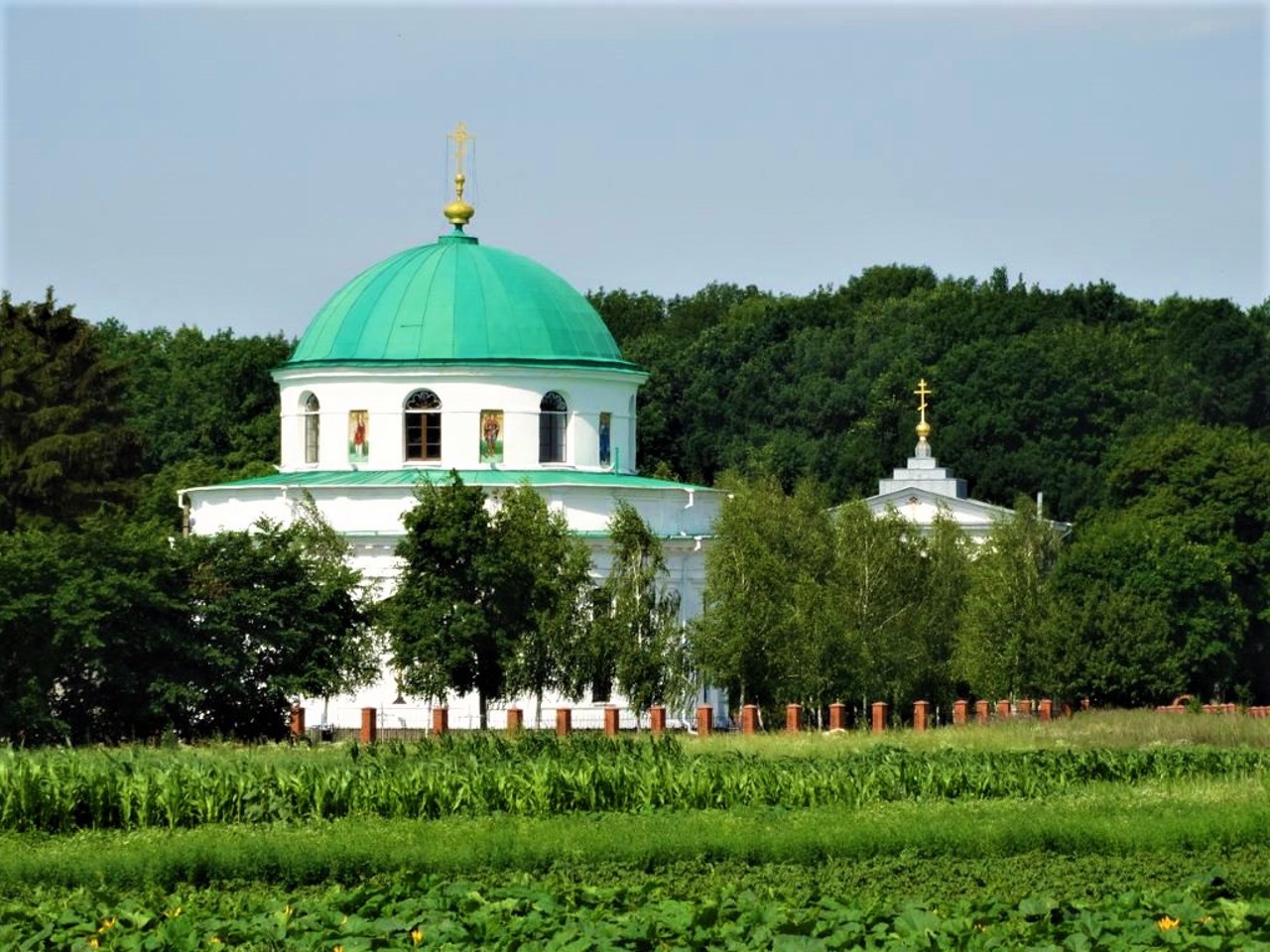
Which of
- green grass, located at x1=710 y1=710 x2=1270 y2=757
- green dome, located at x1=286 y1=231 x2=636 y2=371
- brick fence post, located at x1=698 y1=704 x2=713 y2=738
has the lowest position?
green grass, located at x1=710 y1=710 x2=1270 y2=757

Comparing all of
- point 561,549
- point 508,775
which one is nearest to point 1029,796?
point 508,775

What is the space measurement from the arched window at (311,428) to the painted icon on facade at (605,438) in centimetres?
555

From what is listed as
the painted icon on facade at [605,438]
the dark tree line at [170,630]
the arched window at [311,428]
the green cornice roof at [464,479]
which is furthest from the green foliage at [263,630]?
the painted icon on facade at [605,438]

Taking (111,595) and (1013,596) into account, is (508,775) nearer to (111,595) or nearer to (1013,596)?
(111,595)

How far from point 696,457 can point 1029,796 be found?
181 feet

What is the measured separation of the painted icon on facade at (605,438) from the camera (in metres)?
60.4

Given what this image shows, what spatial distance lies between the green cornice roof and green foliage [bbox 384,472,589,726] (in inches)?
248

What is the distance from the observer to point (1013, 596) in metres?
57.0

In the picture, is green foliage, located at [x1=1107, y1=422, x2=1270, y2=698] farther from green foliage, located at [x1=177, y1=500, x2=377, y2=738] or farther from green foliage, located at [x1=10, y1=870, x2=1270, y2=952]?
green foliage, located at [x1=10, y1=870, x2=1270, y2=952]

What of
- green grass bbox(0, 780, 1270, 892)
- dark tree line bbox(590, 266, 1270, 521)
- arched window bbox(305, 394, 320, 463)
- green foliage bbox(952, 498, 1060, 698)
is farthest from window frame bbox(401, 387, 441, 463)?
green grass bbox(0, 780, 1270, 892)

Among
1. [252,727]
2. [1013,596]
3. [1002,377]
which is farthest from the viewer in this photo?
[1002,377]

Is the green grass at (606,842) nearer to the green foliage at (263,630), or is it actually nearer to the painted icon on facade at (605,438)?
the green foliage at (263,630)

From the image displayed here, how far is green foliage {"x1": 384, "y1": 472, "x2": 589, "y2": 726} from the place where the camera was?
49.1 metres

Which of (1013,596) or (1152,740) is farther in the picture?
(1013,596)
